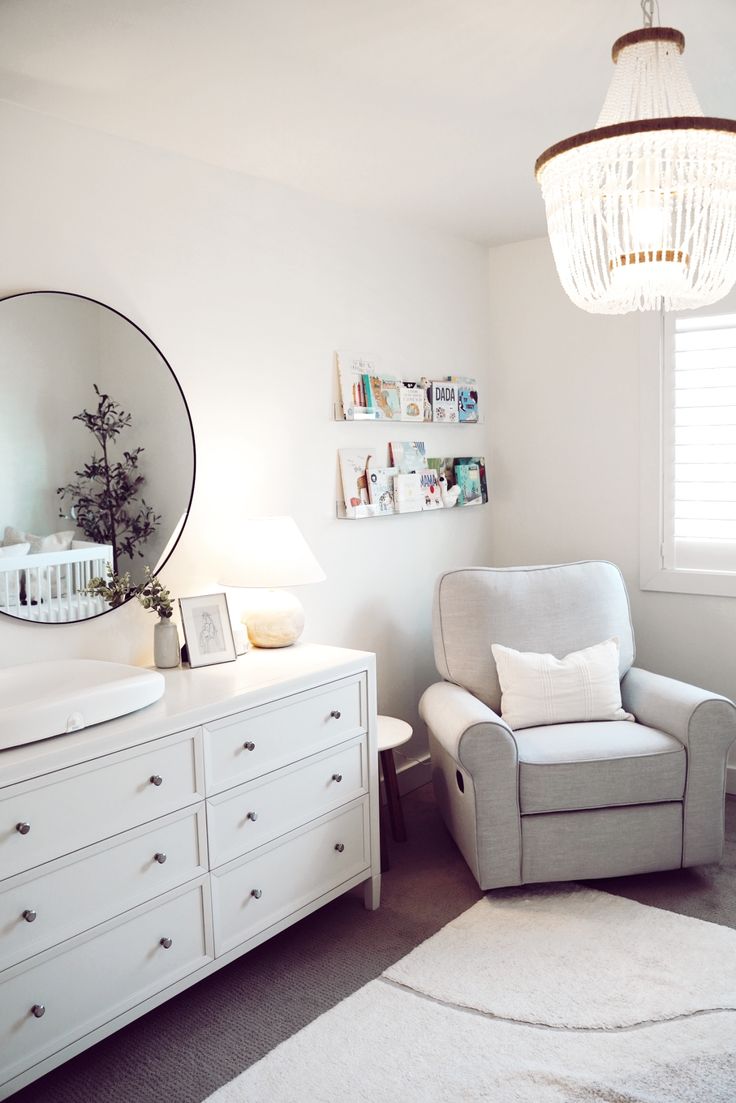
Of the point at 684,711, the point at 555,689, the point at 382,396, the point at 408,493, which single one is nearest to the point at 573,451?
the point at 408,493

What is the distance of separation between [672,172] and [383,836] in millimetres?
2364

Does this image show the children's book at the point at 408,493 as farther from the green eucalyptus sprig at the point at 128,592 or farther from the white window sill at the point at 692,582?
the green eucalyptus sprig at the point at 128,592

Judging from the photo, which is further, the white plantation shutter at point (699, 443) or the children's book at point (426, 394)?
the children's book at point (426, 394)

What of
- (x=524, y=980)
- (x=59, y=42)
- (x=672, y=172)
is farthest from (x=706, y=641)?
(x=59, y=42)

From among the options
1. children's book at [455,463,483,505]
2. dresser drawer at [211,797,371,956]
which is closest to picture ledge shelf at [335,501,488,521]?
children's book at [455,463,483,505]

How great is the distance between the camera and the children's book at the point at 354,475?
3314mm

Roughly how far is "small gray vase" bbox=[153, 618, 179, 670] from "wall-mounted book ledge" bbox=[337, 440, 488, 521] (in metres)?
1.00

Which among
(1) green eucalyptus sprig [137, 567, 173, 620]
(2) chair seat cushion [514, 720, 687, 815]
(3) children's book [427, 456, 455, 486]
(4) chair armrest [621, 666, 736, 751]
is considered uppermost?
(3) children's book [427, 456, 455, 486]

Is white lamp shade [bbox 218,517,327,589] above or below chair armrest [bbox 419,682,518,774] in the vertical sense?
above

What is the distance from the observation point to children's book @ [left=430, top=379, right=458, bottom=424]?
3748 mm

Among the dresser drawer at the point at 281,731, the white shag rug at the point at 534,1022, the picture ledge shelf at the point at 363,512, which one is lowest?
the white shag rug at the point at 534,1022

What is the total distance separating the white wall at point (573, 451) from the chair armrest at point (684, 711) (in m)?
0.64

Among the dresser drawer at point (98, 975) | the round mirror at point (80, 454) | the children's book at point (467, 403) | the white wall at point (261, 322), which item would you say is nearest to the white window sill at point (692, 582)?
the white wall at point (261, 322)

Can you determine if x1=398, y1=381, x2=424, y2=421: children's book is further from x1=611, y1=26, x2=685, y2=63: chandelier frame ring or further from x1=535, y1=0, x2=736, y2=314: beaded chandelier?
x1=611, y1=26, x2=685, y2=63: chandelier frame ring
